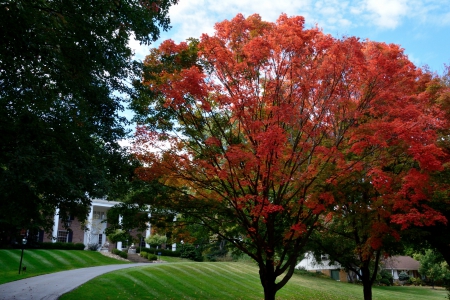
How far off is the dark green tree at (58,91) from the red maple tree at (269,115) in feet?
5.24

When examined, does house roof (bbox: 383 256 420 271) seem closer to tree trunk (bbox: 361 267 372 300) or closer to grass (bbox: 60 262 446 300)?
grass (bbox: 60 262 446 300)

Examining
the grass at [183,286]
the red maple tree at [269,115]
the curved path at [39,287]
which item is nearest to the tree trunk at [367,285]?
the red maple tree at [269,115]

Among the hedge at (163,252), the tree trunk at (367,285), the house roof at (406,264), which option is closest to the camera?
the tree trunk at (367,285)

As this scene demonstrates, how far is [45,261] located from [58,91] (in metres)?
22.0

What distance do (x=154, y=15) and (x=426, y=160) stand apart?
28.6ft

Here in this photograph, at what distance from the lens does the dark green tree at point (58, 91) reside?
8.01 m

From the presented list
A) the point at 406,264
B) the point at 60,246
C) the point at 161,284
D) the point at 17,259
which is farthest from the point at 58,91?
the point at 406,264

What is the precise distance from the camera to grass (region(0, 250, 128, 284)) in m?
23.0

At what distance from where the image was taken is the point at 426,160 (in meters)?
9.45

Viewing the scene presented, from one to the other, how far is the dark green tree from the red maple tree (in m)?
1.60

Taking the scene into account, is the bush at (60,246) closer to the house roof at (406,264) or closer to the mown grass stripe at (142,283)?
the mown grass stripe at (142,283)

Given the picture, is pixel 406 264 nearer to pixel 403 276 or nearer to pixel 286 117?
pixel 403 276

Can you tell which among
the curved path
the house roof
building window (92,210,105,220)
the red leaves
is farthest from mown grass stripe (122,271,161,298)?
the house roof

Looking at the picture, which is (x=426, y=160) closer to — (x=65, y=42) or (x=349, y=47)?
(x=349, y=47)
